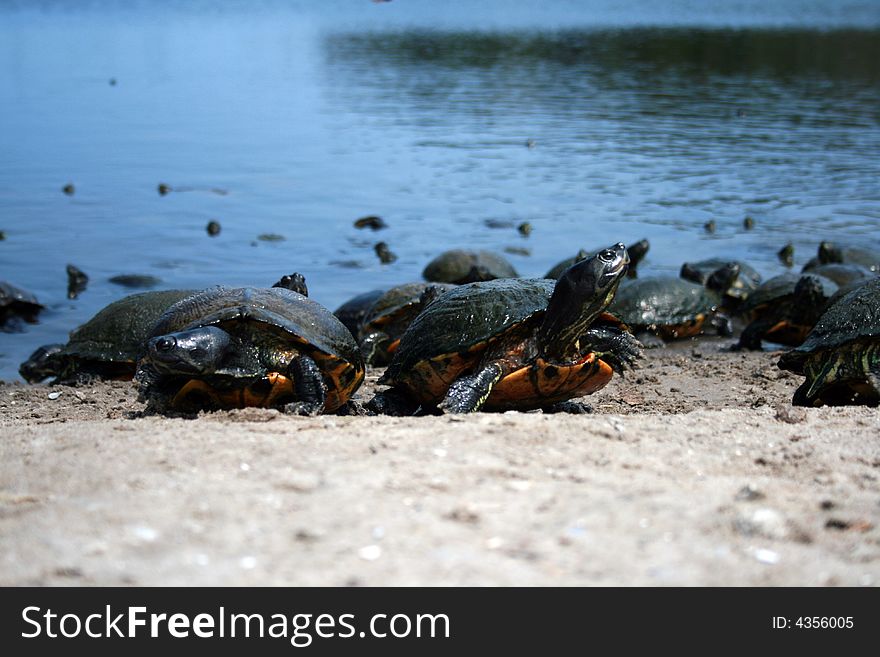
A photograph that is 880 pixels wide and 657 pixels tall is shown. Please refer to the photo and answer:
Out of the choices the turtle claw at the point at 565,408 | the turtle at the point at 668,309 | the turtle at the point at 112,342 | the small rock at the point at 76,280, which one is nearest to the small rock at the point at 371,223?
the small rock at the point at 76,280

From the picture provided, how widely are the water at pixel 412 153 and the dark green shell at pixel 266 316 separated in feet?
12.3

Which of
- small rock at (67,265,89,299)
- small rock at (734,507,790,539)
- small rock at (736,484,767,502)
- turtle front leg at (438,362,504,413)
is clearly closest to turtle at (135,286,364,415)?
turtle front leg at (438,362,504,413)

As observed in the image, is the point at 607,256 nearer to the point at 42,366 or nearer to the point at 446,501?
the point at 446,501

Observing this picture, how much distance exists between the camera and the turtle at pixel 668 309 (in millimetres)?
9812

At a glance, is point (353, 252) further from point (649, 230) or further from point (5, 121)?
point (5, 121)

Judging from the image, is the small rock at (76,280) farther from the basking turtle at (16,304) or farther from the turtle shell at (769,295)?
the turtle shell at (769,295)

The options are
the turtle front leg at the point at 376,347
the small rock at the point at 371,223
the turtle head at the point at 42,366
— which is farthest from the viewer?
the small rock at the point at 371,223

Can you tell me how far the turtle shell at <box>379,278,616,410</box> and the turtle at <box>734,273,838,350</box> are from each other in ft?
13.9

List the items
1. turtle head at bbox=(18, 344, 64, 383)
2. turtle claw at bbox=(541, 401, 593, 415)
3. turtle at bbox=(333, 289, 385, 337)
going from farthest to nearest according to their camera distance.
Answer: turtle at bbox=(333, 289, 385, 337), turtle head at bbox=(18, 344, 64, 383), turtle claw at bbox=(541, 401, 593, 415)

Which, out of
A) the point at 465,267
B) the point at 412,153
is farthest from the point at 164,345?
the point at 412,153

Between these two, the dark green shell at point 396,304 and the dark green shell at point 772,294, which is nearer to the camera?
the dark green shell at point 396,304

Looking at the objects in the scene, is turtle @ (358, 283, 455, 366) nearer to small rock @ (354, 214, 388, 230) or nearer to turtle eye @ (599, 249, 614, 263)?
turtle eye @ (599, 249, 614, 263)

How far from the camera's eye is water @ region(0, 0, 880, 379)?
44.7ft

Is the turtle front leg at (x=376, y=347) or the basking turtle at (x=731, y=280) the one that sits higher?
the basking turtle at (x=731, y=280)
